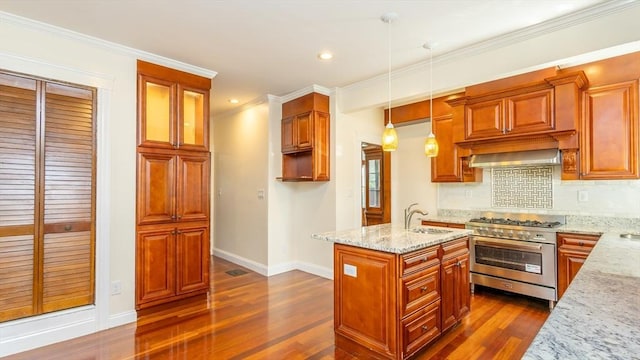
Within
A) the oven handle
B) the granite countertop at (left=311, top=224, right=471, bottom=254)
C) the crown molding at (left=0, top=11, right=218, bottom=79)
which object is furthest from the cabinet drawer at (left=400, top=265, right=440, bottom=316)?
the crown molding at (left=0, top=11, right=218, bottom=79)

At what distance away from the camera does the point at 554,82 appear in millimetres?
3135

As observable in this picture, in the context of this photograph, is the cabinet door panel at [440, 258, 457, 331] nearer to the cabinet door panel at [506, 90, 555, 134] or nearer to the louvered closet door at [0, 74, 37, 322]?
the cabinet door panel at [506, 90, 555, 134]

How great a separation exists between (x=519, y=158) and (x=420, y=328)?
231 centimetres

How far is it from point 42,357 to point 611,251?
402 centimetres

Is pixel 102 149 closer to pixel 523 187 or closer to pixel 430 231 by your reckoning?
pixel 430 231

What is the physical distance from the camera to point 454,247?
2.76 metres

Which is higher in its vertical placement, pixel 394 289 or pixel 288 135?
pixel 288 135

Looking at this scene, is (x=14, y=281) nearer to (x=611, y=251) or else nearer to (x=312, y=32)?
→ (x=312, y=32)

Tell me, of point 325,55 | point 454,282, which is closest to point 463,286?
point 454,282

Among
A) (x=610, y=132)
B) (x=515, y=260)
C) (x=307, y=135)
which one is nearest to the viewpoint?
(x=610, y=132)

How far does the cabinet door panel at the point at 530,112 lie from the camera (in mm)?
3222

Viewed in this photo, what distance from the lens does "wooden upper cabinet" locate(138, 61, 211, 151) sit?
325 centimetres

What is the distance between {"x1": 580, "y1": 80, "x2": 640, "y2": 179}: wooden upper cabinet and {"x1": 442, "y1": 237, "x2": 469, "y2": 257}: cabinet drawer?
1.53m

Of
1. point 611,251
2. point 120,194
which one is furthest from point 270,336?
point 611,251
